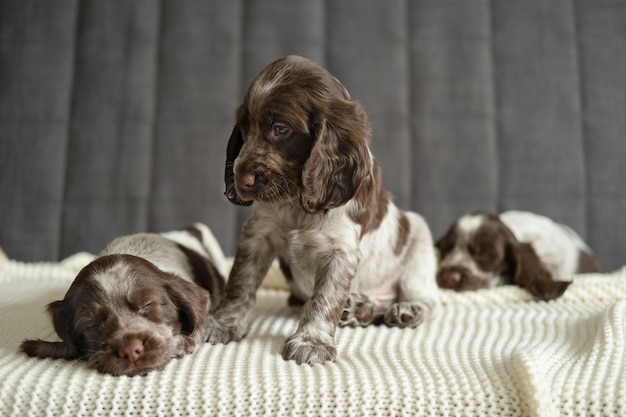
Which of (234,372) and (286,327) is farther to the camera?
(286,327)

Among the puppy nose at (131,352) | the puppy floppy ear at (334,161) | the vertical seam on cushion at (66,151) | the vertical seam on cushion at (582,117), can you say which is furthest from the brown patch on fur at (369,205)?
the vertical seam on cushion at (66,151)

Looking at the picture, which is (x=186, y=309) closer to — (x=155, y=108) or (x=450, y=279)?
(x=450, y=279)

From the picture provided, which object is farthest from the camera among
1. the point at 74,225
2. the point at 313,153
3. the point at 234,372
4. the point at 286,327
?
the point at 74,225

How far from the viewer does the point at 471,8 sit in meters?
4.37

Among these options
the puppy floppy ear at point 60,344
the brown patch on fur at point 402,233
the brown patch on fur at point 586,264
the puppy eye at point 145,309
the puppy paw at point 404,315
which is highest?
the brown patch on fur at point 402,233

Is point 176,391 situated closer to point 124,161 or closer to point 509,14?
point 124,161

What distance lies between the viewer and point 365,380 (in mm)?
1758

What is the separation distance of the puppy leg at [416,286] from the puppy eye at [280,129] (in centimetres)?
106

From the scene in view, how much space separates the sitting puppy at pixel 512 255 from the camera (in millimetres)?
3377

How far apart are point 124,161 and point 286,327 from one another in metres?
2.22

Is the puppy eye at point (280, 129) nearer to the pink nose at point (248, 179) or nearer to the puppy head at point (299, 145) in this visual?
the puppy head at point (299, 145)

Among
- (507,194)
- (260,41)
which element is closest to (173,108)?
(260,41)

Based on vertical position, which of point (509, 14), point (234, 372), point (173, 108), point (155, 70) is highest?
point (509, 14)

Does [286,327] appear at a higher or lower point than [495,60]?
lower
